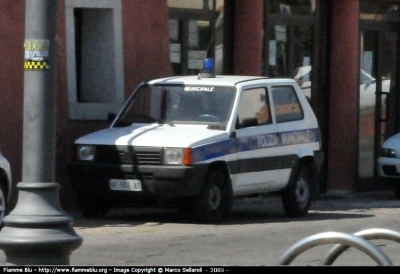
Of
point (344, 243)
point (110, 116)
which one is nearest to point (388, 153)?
point (110, 116)

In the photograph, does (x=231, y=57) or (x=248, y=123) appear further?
(x=231, y=57)

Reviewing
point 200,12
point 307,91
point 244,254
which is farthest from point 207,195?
point 307,91

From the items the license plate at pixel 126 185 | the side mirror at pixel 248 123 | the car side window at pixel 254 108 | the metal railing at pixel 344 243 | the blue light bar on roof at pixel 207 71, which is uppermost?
the blue light bar on roof at pixel 207 71

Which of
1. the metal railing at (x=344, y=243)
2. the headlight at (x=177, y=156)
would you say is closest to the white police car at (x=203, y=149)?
the headlight at (x=177, y=156)

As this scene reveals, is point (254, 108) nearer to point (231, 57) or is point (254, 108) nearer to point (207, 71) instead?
point (207, 71)

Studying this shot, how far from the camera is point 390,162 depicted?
19031 millimetres

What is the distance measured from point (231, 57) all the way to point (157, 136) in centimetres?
561

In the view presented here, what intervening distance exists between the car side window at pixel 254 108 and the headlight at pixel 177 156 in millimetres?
1257

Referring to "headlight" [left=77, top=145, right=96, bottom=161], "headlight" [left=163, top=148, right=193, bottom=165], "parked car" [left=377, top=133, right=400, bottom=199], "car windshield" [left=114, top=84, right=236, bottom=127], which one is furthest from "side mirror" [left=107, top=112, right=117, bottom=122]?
"parked car" [left=377, top=133, right=400, bottom=199]

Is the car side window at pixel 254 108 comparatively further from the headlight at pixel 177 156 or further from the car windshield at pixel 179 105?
the headlight at pixel 177 156

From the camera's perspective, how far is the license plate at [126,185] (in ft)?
43.8

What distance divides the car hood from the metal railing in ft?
25.8

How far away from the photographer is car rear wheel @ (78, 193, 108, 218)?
45.9 ft

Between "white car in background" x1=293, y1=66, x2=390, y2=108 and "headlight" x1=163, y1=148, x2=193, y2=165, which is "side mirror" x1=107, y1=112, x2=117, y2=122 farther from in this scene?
"white car in background" x1=293, y1=66, x2=390, y2=108
